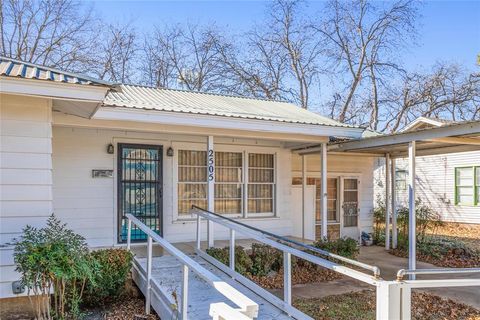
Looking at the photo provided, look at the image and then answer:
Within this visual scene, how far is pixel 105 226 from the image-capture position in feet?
27.6

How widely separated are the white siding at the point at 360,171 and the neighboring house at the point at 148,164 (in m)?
0.03

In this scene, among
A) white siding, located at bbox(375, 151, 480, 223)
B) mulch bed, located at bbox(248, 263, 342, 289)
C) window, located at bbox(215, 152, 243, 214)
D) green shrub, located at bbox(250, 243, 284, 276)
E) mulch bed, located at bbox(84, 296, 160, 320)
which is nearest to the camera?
mulch bed, located at bbox(84, 296, 160, 320)

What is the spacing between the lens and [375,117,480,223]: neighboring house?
685 inches

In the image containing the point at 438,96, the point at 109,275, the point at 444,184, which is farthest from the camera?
the point at 438,96

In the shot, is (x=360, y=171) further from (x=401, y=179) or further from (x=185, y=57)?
(x=185, y=57)

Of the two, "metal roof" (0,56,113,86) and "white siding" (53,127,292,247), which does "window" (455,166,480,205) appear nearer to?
"white siding" (53,127,292,247)

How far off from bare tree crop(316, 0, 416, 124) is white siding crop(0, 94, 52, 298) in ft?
76.3

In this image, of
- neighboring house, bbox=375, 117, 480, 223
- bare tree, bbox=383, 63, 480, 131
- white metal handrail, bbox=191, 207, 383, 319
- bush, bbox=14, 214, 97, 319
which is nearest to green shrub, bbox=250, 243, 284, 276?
white metal handrail, bbox=191, 207, 383, 319

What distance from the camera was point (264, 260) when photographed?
25.5ft

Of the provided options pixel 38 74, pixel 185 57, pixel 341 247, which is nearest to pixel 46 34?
pixel 185 57

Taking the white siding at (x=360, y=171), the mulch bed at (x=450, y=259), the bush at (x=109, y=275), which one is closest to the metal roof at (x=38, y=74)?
the bush at (x=109, y=275)

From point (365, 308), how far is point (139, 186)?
17.2 ft

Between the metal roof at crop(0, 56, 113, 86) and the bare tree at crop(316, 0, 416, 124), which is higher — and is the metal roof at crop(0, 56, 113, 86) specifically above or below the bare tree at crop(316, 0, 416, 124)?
below

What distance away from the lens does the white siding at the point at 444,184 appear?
17.7 meters
